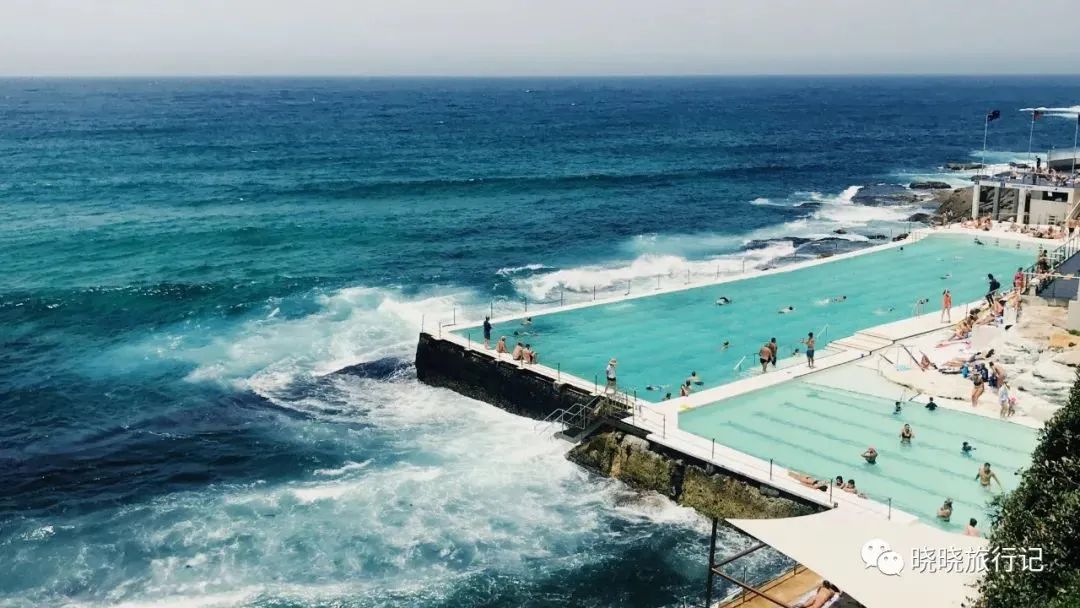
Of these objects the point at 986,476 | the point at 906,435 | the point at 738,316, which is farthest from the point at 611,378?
the point at 738,316

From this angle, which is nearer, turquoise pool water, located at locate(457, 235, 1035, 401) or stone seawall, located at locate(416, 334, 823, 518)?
stone seawall, located at locate(416, 334, 823, 518)

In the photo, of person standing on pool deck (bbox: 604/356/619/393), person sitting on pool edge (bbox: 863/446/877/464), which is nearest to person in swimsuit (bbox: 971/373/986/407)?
person sitting on pool edge (bbox: 863/446/877/464)

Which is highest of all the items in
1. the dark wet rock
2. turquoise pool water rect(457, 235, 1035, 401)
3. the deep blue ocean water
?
the dark wet rock

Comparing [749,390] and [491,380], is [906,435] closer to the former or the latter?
[749,390]

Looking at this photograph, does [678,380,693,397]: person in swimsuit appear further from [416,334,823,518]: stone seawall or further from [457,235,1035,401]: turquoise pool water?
[416,334,823,518]: stone seawall

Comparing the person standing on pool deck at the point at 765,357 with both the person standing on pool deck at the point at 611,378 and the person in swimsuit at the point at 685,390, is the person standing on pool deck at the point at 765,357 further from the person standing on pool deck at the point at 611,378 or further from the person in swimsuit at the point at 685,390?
the person standing on pool deck at the point at 611,378

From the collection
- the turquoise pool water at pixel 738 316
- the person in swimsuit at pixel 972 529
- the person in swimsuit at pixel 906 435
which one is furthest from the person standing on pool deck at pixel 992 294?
the person in swimsuit at pixel 972 529

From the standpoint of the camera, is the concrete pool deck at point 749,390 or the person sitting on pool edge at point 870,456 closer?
the concrete pool deck at point 749,390
